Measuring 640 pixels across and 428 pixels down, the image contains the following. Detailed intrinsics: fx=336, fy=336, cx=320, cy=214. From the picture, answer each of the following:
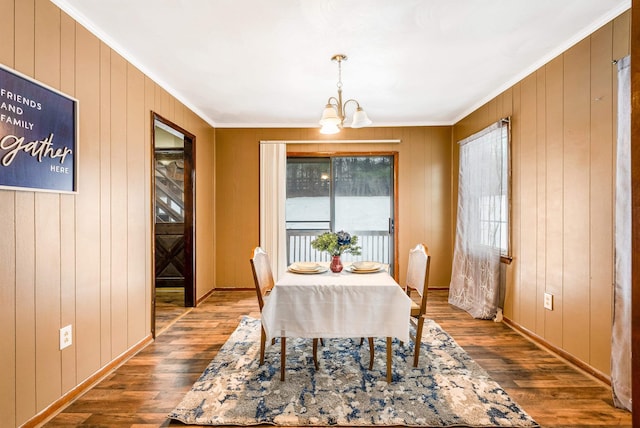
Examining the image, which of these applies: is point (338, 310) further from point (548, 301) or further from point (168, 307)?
point (168, 307)

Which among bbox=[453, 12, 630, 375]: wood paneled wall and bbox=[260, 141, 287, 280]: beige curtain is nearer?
bbox=[453, 12, 630, 375]: wood paneled wall

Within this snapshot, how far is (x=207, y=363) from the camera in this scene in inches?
103

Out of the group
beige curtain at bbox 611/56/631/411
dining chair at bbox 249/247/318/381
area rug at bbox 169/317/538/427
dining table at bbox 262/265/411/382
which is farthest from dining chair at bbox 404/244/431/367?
beige curtain at bbox 611/56/631/411

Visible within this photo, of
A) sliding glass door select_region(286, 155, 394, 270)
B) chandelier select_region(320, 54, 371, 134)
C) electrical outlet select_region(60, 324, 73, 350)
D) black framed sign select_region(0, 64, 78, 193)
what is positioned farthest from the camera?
sliding glass door select_region(286, 155, 394, 270)

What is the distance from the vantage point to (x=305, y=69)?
9.95 ft

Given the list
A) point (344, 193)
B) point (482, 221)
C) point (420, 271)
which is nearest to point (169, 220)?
point (344, 193)

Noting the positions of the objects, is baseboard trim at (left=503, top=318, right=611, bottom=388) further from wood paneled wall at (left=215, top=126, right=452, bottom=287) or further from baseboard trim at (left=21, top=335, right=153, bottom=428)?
baseboard trim at (left=21, top=335, right=153, bottom=428)

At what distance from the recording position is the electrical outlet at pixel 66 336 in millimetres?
2062

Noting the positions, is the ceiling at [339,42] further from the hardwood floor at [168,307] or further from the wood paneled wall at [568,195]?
the hardwood floor at [168,307]

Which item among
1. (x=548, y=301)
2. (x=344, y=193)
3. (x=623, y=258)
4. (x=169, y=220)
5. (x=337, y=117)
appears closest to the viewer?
(x=623, y=258)

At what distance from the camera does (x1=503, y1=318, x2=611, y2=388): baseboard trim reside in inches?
90.1

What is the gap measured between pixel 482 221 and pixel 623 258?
6.03 feet

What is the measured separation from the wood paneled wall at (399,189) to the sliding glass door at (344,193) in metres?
0.24

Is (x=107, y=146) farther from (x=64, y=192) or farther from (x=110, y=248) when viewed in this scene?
(x=110, y=248)
